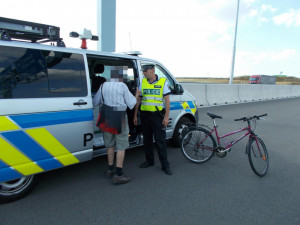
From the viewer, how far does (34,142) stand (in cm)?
279

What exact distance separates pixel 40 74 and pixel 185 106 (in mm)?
3039

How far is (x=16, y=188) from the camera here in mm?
2939

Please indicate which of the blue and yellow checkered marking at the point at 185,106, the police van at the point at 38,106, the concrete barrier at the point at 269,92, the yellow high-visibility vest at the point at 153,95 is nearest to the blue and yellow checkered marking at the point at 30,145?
the police van at the point at 38,106

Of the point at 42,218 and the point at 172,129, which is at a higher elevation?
the point at 172,129

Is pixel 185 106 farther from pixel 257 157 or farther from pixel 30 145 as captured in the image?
pixel 30 145

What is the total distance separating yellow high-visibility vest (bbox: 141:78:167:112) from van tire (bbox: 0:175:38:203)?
1939 mm

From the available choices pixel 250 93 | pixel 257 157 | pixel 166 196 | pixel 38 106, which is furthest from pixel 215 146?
pixel 250 93

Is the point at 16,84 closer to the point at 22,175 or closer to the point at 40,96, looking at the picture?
the point at 40,96

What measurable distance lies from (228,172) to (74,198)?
256 cm

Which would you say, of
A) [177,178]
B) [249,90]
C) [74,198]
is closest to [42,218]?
[74,198]

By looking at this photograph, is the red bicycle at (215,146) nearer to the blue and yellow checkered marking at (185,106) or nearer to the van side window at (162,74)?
the blue and yellow checkered marking at (185,106)

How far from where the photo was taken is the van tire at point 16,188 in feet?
9.27

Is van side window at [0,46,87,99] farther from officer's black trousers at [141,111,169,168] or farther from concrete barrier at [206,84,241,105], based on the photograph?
concrete barrier at [206,84,241,105]

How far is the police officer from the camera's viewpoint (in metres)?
3.70
